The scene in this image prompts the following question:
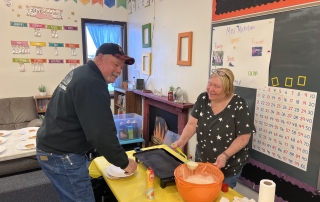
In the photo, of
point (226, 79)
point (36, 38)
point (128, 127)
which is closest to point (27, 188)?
point (128, 127)

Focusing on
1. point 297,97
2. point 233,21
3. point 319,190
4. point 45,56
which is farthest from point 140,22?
point 319,190

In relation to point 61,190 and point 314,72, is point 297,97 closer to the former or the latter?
point 314,72

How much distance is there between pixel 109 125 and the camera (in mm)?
1259

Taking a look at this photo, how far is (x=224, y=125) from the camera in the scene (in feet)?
5.02

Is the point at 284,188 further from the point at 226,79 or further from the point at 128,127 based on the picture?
the point at 128,127

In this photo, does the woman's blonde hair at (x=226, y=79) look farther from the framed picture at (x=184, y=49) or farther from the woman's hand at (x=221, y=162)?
the framed picture at (x=184, y=49)

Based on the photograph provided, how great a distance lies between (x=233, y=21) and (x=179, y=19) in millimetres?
1007

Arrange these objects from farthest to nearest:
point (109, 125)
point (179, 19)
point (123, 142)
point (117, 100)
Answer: point (117, 100) → point (123, 142) → point (179, 19) → point (109, 125)

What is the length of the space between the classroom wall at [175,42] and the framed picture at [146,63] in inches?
3.4

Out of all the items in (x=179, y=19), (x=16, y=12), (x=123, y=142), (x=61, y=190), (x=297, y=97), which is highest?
(x=16, y=12)

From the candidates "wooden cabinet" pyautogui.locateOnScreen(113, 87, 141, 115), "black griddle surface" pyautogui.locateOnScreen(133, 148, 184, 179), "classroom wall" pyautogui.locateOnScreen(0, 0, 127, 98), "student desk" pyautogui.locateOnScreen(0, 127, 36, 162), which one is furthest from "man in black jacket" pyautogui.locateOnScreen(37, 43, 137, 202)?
"classroom wall" pyautogui.locateOnScreen(0, 0, 127, 98)

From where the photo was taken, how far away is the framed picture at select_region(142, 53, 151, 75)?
3625mm

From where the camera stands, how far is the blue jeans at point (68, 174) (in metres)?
1.41

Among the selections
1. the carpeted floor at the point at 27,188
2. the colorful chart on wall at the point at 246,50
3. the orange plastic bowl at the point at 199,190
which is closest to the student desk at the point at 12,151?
the carpeted floor at the point at 27,188
